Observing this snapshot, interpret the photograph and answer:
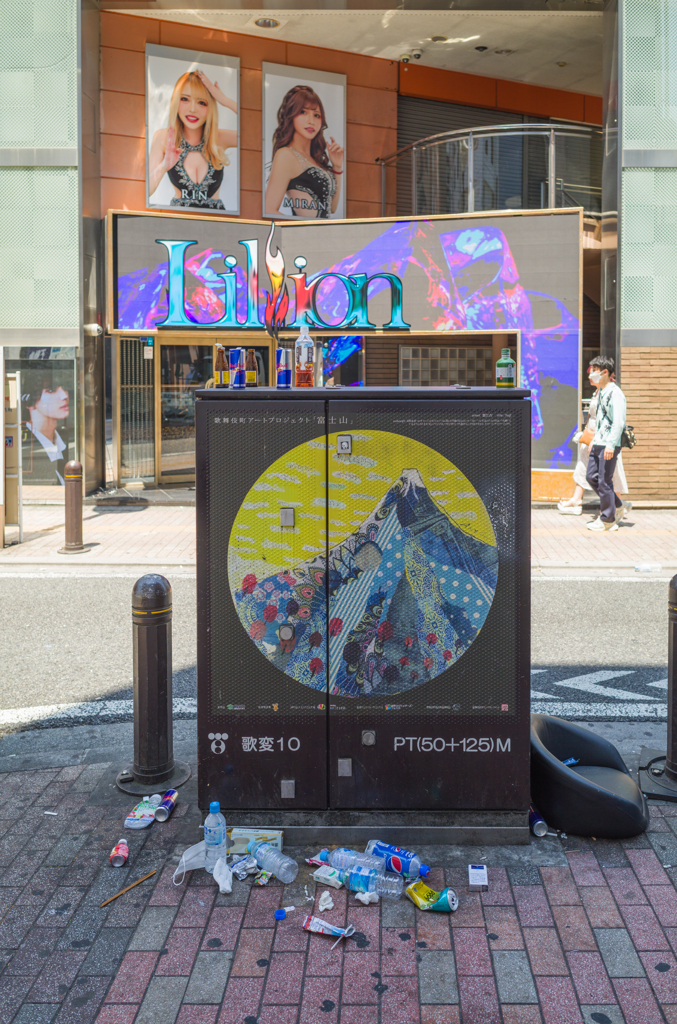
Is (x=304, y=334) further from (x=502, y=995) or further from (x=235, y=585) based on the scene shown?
(x=502, y=995)

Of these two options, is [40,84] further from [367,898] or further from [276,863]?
[367,898]

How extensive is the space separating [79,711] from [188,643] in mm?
1561

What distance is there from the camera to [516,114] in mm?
21047

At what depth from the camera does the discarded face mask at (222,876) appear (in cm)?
380

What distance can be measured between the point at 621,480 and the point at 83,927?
11082 mm

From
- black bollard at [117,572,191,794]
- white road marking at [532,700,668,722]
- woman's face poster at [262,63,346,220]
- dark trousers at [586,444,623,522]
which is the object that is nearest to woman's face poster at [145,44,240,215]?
woman's face poster at [262,63,346,220]

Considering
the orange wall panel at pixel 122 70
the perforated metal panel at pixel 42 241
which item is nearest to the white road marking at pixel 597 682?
the perforated metal panel at pixel 42 241

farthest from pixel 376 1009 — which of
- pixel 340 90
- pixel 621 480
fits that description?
pixel 340 90

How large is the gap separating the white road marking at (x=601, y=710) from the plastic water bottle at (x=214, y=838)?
8.50 ft

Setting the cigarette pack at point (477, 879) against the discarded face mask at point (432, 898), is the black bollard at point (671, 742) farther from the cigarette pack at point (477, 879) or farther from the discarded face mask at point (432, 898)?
the discarded face mask at point (432, 898)

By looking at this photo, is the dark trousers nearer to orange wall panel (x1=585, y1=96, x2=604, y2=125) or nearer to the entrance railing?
the entrance railing

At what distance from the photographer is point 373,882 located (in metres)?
3.81

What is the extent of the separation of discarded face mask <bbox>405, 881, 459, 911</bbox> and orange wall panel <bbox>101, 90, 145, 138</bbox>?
1670 cm

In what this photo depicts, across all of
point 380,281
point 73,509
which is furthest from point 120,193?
point 73,509
